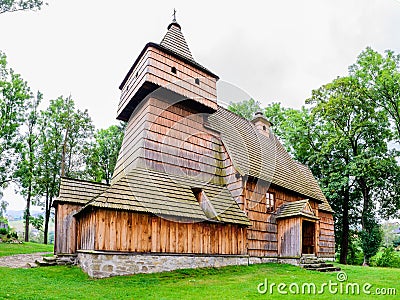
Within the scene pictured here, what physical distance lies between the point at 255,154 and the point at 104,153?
748 inches

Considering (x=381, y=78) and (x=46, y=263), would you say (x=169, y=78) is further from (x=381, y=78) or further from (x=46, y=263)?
(x=381, y=78)

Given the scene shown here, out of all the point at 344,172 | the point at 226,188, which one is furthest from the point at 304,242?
the point at 344,172

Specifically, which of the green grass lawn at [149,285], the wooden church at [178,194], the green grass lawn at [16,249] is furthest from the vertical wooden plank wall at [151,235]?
the green grass lawn at [16,249]

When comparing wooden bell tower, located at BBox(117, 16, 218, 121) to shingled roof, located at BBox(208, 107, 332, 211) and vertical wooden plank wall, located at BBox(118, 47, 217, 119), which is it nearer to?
vertical wooden plank wall, located at BBox(118, 47, 217, 119)

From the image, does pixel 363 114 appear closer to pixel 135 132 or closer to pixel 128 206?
pixel 135 132

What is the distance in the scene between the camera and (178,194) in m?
14.3

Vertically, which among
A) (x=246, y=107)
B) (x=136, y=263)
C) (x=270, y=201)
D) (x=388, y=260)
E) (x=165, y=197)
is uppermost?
(x=246, y=107)

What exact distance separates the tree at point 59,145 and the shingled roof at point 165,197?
697 inches

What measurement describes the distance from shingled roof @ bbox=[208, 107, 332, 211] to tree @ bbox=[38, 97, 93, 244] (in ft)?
52.0

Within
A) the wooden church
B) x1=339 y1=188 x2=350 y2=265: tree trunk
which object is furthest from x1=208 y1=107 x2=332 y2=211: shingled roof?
x1=339 y1=188 x2=350 y2=265: tree trunk

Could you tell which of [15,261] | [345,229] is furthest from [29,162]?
[345,229]

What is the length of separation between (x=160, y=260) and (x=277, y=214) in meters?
7.68

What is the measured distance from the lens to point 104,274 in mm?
11320

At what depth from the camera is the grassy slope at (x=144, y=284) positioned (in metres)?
8.91
